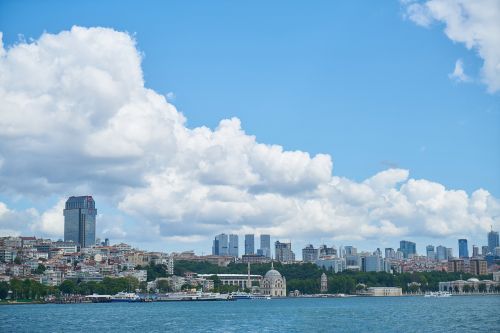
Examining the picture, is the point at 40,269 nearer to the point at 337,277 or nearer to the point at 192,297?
the point at 192,297

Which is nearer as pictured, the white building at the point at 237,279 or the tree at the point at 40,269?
the tree at the point at 40,269

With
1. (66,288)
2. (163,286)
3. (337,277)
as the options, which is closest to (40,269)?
(163,286)

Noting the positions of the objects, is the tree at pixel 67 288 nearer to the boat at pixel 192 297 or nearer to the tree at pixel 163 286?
the boat at pixel 192 297

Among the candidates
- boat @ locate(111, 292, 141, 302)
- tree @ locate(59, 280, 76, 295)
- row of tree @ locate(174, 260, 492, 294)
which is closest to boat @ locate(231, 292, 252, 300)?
row of tree @ locate(174, 260, 492, 294)

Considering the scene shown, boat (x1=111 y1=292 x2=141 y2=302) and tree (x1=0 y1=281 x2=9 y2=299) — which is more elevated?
tree (x1=0 y1=281 x2=9 y2=299)

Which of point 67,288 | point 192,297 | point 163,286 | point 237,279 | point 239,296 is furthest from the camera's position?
point 237,279

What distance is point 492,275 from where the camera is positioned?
194750mm

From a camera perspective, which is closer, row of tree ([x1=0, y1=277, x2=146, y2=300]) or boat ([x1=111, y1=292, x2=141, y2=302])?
row of tree ([x1=0, y1=277, x2=146, y2=300])

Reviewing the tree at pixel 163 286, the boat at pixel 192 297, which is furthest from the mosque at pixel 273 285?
the boat at pixel 192 297

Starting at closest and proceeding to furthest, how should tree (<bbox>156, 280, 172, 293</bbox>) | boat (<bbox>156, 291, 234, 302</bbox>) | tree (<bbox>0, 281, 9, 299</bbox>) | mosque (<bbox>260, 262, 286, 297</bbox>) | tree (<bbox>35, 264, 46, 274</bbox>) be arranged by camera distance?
tree (<bbox>0, 281, 9, 299</bbox>)
boat (<bbox>156, 291, 234, 302</bbox>)
tree (<bbox>35, 264, 46, 274</bbox>)
tree (<bbox>156, 280, 172, 293</bbox>)
mosque (<bbox>260, 262, 286, 297</bbox>)

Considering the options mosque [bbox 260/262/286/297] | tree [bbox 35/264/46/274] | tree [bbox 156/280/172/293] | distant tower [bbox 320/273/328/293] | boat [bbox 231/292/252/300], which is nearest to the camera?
boat [bbox 231/292/252/300]

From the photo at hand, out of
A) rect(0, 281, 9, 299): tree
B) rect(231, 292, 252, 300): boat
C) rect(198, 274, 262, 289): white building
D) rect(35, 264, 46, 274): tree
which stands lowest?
rect(231, 292, 252, 300): boat

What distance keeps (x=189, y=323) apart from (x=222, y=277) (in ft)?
362

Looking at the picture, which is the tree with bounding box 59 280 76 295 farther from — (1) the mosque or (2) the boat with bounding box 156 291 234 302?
(1) the mosque
